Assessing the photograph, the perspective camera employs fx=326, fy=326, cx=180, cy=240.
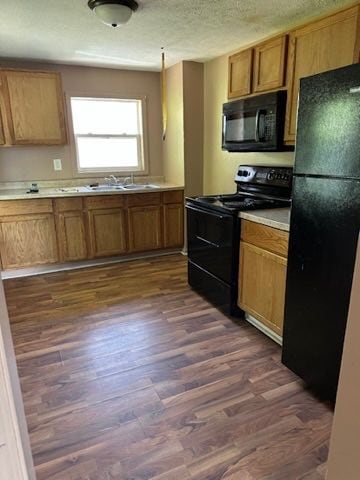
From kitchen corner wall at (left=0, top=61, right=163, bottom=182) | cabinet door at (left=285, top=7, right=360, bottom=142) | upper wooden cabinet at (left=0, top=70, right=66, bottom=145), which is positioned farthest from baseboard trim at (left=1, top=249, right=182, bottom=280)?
cabinet door at (left=285, top=7, right=360, bottom=142)

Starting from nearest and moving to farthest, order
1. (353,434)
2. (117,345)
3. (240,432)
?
(353,434) → (240,432) → (117,345)

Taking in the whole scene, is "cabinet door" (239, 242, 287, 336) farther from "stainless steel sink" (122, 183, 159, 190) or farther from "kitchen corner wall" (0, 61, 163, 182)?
"kitchen corner wall" (0, 61, 163, 182)

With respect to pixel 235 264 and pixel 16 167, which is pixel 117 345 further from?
pixel 16 167

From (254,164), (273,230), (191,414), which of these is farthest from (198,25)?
(191,414)

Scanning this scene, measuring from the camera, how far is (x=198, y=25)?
8.57 feet

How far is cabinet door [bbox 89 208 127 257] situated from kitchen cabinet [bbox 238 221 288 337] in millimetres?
1853

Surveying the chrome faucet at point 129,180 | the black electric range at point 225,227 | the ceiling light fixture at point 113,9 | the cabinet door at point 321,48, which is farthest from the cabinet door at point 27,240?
the cabinet door at point 321,48

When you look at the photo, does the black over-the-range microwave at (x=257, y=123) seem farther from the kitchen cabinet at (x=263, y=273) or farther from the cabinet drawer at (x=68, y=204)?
the cabinet drawer at (x=68, y=204)

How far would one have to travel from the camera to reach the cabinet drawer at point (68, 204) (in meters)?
3.55

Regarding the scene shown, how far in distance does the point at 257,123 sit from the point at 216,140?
1.24 meters

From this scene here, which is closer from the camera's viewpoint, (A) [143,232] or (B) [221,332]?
(B) [221,332]

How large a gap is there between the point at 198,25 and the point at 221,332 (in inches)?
95.7

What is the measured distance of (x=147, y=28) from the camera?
266cm

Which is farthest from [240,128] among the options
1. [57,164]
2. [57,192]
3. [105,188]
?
[57,164]
